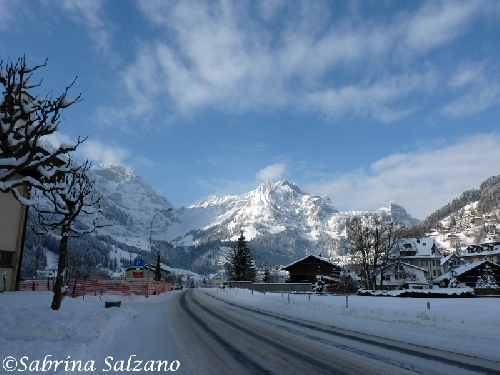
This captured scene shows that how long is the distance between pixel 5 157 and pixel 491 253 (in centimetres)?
13071

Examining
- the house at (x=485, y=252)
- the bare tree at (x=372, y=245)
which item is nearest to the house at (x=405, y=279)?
the bare tree at (x=372, y=245)

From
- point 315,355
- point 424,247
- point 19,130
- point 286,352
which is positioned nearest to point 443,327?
point 315,355

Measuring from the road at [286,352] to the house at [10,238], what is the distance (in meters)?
15.6

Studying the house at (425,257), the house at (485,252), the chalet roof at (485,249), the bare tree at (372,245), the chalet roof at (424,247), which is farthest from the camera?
the chalet roof at (485,249)

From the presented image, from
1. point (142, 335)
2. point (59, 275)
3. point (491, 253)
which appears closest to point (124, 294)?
point (59, 275)

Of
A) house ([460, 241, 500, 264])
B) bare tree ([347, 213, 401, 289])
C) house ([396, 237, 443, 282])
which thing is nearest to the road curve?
bare tree ([347, 213, 401, 289])

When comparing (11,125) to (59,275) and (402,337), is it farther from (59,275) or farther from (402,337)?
(402,337)

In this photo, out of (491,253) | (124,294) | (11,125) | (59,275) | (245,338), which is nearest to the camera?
(11,125)

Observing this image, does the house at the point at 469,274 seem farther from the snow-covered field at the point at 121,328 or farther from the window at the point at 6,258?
the window at the point at 6,258

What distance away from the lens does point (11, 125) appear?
7.79m

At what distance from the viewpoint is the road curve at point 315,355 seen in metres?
7.07

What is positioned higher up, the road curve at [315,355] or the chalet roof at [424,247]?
the chalet roof at [424,247]

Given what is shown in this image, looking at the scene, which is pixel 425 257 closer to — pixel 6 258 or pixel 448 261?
pixel 448 261

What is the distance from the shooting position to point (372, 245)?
5025cm
